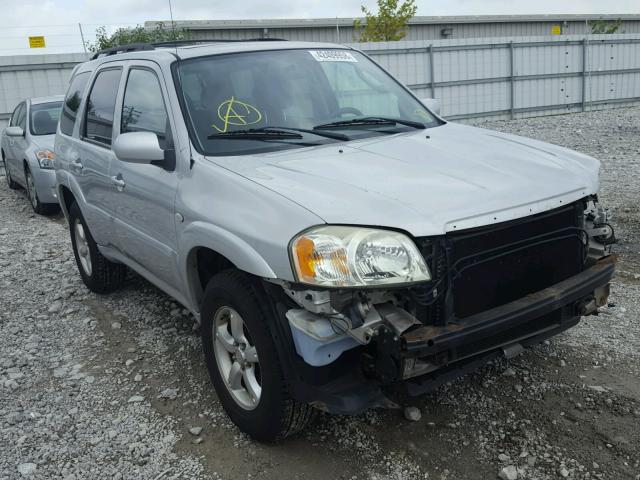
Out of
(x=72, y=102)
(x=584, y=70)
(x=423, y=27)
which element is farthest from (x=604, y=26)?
(x=72, y=102)

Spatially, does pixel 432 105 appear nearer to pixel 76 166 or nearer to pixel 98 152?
A: pixel 98 152

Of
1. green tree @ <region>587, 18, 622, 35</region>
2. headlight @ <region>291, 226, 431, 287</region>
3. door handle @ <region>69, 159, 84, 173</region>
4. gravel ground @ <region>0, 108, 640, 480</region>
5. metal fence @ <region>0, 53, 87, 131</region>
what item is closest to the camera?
headlight @ <region>291, 226, 431, 287</region>

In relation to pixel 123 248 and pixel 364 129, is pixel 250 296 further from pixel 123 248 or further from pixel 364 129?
→ pixel 123 248

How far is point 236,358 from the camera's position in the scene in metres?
3.16

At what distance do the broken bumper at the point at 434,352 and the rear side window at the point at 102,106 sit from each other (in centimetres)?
265

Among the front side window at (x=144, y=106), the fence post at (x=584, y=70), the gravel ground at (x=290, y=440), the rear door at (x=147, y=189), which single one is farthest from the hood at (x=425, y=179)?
the fence post at (x=584, y=70)

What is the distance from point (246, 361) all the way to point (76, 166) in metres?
2.74

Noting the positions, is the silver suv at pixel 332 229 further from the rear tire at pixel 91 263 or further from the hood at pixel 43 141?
the hood at pixel 43 141

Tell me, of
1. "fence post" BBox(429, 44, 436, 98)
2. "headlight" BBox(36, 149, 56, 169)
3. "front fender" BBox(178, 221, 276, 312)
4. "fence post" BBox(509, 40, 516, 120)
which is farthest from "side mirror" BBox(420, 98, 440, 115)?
"fence post" BBox(509, 40, 516, 120)

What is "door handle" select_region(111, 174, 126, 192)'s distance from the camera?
13.4 feet

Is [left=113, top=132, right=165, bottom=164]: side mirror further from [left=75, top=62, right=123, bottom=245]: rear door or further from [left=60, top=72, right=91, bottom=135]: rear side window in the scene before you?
[left=60, top=72, right=91, bottom=135]: rear side window

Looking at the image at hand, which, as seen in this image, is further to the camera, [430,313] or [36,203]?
[36,203]

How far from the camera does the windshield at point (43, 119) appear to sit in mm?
9812

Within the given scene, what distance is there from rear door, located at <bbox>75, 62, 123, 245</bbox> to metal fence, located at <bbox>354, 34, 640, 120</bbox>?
1306 cm
